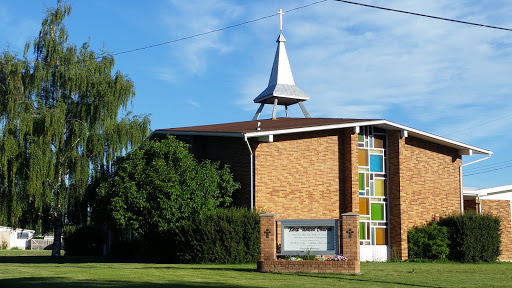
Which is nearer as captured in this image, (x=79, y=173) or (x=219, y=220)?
(x=219, y=220)

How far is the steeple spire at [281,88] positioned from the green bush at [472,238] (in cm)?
1050

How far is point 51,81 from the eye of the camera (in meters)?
33.2

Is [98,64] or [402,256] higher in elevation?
[98,64]

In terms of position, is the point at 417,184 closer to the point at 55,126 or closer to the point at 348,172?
the point at 348,172

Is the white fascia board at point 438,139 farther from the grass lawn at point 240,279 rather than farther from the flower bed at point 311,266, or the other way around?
the flower bed at point 311,266

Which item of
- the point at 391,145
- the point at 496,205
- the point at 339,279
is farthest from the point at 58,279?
the point at 496,205

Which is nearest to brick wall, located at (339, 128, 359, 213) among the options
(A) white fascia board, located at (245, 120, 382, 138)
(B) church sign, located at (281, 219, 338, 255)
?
(A) white fascia board, located at (245, 120, 382, 138)

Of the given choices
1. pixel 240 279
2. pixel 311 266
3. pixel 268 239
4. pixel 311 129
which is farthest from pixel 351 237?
pixel 311 129

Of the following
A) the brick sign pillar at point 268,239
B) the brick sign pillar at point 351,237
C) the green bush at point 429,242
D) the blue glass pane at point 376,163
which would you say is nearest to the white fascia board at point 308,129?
the blue glass pane at point 376,163

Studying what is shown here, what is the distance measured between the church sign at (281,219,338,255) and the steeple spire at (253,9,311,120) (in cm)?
1637

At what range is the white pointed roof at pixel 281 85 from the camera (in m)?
36.2

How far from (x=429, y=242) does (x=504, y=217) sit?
20.4 feet

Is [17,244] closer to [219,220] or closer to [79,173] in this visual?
[79,173]

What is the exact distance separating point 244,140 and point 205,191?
8.59 ft
